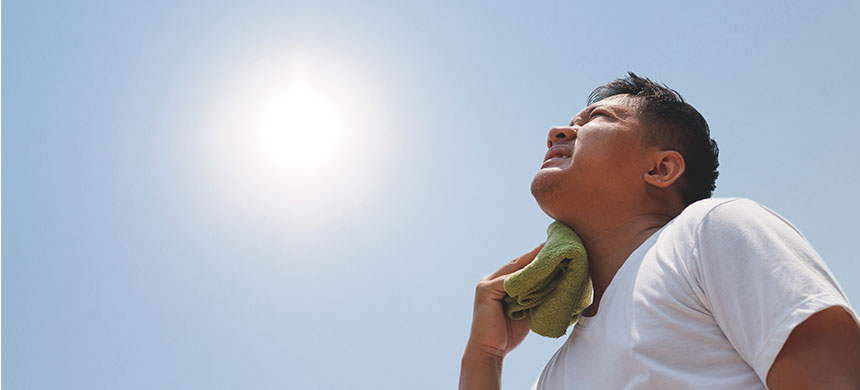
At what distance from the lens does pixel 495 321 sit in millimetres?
2396

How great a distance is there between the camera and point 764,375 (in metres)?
1.45

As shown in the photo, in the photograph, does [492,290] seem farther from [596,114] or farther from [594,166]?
[596,114]

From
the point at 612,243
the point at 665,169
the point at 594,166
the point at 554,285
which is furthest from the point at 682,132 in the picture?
the point at 554,285

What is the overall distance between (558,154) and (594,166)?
18cm

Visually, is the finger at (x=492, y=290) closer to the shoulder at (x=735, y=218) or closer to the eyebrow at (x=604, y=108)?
the eyebrow at (x=604, y=108)

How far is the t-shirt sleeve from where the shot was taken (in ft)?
4.64

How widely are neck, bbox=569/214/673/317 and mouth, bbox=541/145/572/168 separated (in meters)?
0.26

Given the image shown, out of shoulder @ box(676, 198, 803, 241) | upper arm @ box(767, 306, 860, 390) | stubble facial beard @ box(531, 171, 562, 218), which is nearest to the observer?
upper arm @ box(767, 306, 860, 390)

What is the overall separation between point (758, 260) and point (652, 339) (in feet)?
1.04

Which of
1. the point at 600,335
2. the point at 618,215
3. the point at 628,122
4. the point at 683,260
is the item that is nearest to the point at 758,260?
the point at 683,260

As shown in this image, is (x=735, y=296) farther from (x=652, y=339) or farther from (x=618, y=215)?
(x=618, y=215)

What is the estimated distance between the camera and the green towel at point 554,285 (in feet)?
7.35

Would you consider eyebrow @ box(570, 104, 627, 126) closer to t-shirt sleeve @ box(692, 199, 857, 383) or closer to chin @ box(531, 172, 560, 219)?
chin @ box(531, 172, 560, 219)

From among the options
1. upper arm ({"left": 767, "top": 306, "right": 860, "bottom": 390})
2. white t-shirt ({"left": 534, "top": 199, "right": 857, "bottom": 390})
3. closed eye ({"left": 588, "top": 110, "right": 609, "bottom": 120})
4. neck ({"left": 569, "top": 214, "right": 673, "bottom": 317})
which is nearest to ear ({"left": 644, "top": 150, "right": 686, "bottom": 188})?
neck ({"left": 569, "top": 214, "right": 673, "bottom": 317})
